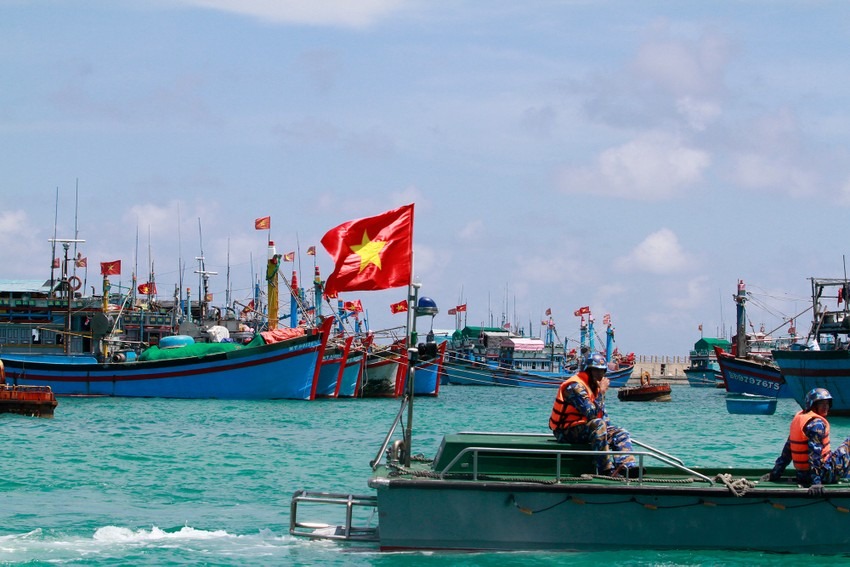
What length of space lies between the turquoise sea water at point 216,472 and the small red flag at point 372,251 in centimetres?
310

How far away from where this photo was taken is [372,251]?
1410 cm

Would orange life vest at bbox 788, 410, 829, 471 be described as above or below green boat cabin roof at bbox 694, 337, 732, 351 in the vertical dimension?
below

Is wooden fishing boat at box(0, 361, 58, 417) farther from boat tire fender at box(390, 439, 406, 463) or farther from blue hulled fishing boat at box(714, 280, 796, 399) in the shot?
blue hulled fishing boat at box(714, 280, 796, 399)

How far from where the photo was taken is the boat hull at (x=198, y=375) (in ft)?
177

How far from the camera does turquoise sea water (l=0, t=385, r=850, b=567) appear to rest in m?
13.9

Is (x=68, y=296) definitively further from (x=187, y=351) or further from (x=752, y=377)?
(x=752, y=377)

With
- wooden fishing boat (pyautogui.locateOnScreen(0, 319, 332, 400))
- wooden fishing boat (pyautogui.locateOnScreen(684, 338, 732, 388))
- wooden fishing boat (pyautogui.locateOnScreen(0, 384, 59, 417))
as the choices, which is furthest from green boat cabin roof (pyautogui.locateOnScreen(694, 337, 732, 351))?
wooden fishing boat (pyautogui.locateOnScreen(0, 384, 59, 417))

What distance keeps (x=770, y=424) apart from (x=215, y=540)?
36.1 m

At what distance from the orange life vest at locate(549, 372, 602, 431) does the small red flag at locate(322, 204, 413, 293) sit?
2.29m

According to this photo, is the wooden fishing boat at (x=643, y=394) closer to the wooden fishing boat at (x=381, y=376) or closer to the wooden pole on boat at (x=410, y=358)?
the wooden fishing boat at (x=381, y=376)

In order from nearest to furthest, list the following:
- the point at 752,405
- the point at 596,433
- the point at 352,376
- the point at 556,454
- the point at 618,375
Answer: the point at 556,454 < the point at 596,433 < the point at 752,405 < the point at 352,376 < the point at 618,375

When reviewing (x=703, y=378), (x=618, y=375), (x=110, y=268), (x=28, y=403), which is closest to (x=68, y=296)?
(x=110, y=268)

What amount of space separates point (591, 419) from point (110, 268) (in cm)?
4959

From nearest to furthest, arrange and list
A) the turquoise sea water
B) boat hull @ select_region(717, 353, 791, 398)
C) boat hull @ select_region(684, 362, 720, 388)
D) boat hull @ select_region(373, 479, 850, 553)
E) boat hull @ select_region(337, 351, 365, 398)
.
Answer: boat hull @ select_region(373, 479, 850, 553) → the turquoise sea water → boat hull @ select_region(337, 351, 365, 398) → boat hull @ select_region(717, 353, 791, 398) → boat hull @ select_region(684, 362, 720, 388)
